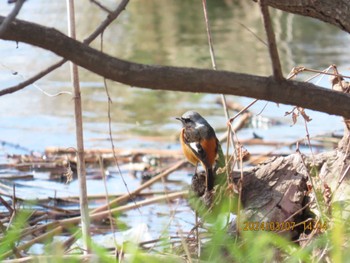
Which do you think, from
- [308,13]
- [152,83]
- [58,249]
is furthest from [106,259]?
[308,13]

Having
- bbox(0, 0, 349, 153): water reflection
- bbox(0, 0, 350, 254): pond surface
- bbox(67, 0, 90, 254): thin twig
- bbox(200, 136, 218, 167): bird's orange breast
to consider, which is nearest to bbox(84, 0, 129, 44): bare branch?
bbox(67, 0, 90, 254): thin twig

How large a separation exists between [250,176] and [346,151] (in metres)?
0.49

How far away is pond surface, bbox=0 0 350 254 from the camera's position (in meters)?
7.63

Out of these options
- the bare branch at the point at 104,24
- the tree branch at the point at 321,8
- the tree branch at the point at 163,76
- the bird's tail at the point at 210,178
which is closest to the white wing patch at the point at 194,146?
the bird's tail at the point at 210,178

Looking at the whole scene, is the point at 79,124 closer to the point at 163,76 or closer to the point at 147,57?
the point at 163,76

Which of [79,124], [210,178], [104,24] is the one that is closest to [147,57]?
[210,178]

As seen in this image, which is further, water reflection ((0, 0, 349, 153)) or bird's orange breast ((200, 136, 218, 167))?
water reflection ((0, 0, 349, 153))

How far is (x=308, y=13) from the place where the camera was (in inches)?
133

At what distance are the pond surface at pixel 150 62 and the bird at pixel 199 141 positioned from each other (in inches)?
31.1

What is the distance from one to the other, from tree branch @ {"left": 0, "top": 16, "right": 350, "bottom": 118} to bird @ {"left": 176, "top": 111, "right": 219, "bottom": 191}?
185 cm
